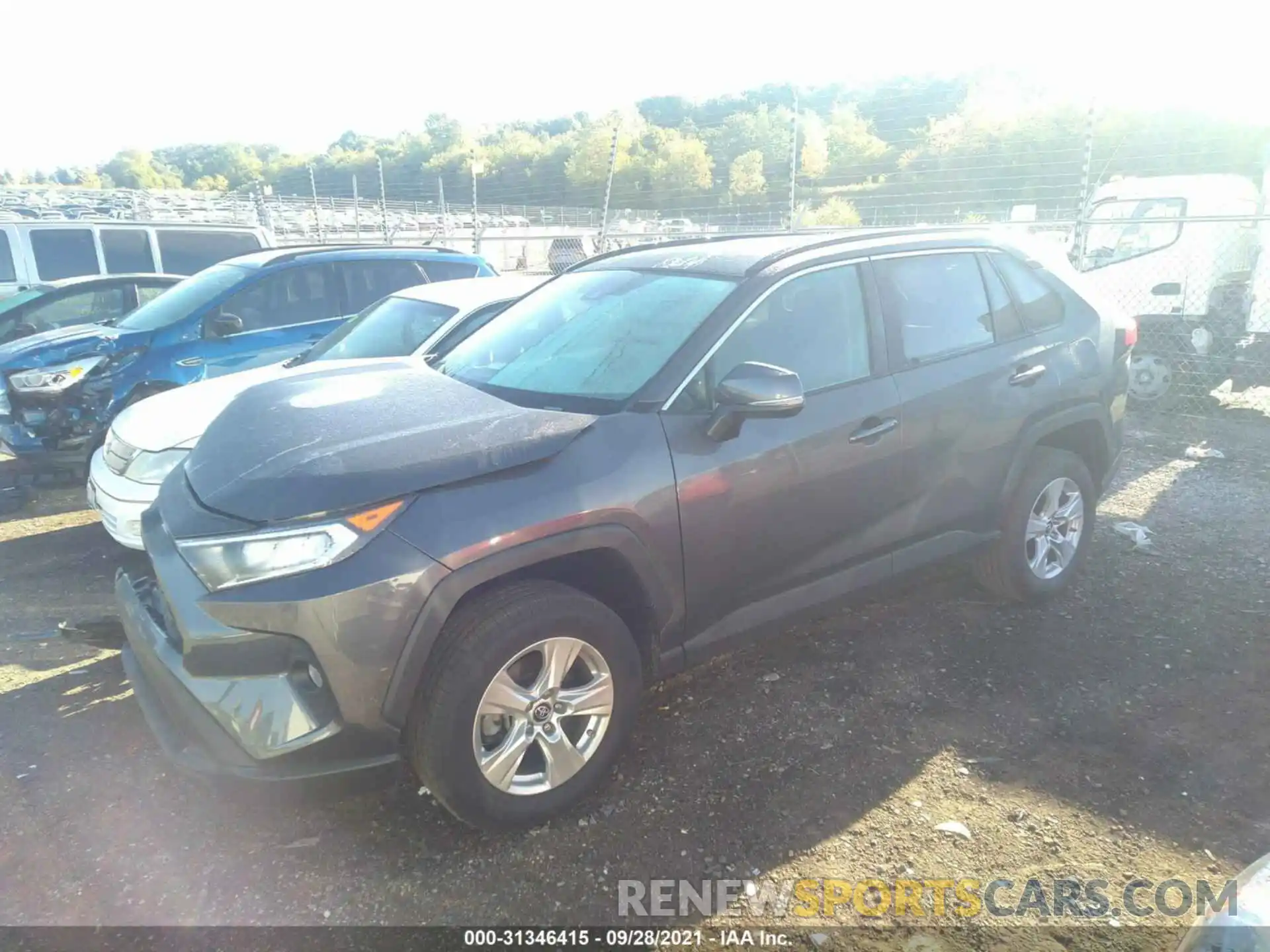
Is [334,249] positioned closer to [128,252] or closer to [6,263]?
[128,252]

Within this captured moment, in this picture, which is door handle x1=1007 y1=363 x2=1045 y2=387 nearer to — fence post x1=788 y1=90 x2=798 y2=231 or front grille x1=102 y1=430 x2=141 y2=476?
front grille x1=102 y1=430 x2=141 y2=476

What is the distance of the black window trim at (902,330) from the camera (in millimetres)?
3375

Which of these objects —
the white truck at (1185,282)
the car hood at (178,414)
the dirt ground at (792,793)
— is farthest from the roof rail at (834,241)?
the white truck at (1185,282)

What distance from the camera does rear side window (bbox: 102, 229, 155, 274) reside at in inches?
416

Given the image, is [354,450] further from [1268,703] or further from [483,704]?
[1268,703]

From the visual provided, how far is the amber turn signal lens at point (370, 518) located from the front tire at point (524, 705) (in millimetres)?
355

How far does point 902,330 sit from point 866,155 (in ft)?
55.2

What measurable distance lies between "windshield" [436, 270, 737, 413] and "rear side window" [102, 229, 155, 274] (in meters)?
9.11

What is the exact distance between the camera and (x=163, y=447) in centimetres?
437

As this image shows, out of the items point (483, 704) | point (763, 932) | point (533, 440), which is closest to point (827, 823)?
point (763, 932)

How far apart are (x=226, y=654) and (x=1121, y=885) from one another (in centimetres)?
263

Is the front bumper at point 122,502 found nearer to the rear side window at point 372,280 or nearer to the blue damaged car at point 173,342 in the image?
the blue damaged car at point 173,342

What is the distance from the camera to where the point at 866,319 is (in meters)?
3.34

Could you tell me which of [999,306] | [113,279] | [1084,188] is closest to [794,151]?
[1084,188]
